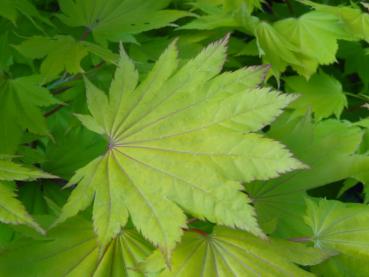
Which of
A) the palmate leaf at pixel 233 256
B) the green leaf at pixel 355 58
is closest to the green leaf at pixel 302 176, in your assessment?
the palmate leaf at pixel 233 256

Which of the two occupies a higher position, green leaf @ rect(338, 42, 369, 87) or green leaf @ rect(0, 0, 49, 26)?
green leaf @ rect(0, 0, 49, 26)

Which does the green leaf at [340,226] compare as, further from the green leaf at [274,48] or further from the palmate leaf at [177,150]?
the green leaf at [274,48]

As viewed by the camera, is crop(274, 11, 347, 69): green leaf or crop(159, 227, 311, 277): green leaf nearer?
crop(159, 227, 311, 277): green leaf

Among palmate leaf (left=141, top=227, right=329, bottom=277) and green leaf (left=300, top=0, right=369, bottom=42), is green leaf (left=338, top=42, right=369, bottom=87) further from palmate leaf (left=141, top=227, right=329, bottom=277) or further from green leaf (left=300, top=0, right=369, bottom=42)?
palmate leaf (left=141, top=227, right=329, bottom=277)

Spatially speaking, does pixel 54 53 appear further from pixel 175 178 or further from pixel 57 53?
pixel 175 178

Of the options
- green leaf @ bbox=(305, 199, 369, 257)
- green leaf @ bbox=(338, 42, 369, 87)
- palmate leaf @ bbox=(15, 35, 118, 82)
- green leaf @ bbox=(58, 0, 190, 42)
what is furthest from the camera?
green leaf @ bbox=(338, 42, 369, 87)

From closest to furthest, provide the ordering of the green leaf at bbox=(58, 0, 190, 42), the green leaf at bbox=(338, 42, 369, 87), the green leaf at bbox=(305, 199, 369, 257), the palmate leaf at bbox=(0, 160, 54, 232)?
1. the palmate leaf at bbox=(0, 160, 54, 232)
2. the green leaf at bbox=(305, 199, 369, 257)
3. the green leaf at bbox=(58, 0, 190, 42)
4. the green leaf at bbox=(338, 42, 369, 87)

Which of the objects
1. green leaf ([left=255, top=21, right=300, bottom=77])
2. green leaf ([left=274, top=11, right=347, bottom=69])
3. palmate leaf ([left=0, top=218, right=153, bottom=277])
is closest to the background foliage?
palmate leaf ([left=0, top=218, right=153, bottom=277])

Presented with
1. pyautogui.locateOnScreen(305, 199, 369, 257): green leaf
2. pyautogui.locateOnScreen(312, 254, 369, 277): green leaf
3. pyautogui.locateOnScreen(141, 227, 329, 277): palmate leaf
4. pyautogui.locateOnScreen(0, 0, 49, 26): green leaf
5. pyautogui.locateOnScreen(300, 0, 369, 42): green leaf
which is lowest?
pyautogui.locateOnScreen(312, 254, 369, 277): green leaf
